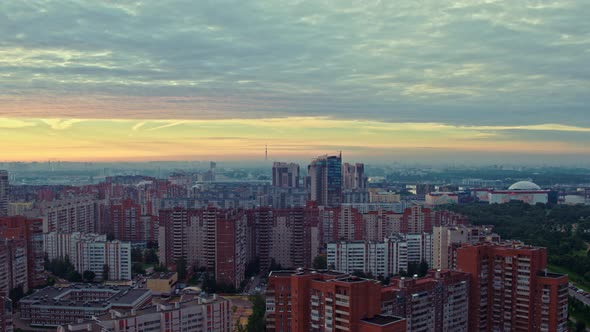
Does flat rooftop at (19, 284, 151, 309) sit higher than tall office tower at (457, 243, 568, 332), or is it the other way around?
tall office tower at (457, 243, 568, 332)

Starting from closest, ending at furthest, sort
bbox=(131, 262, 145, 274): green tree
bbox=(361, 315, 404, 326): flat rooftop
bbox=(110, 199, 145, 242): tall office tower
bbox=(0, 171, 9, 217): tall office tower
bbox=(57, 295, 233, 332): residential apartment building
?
bbox=(361, 315, 404, 326): flat rooftop
bbox=(57, 295, 233, 332): residential apartment building
bbox=(131, 262, 145, 274): green tree
bbox=(110, 199, 145, 242): tall office tower
bbox=(0, 171, 9, 217): tall office tower

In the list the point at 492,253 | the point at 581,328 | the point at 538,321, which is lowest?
the point at 581,328

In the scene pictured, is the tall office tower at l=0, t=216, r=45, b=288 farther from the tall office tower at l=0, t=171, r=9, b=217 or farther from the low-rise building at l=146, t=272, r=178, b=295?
the tall office tower at l=0, t=171, r=9, b=217

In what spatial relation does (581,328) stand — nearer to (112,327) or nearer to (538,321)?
(538,321)

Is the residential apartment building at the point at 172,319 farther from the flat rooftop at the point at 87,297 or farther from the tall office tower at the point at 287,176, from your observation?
the tall office tower at the point at 287,176

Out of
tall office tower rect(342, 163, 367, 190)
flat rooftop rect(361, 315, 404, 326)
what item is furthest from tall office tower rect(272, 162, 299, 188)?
flat rooftop rect(361, 315, 404, 326)

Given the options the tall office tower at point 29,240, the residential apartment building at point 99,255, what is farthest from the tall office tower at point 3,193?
the residential apartment building at point 99,255

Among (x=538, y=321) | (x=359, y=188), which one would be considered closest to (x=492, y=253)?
(x=538, y=321)

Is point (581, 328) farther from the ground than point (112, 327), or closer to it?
closer to it
